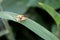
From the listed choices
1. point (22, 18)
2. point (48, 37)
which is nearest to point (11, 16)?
point (22, 18)

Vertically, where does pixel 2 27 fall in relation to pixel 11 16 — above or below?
above

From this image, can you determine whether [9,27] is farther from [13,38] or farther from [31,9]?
[31,9]

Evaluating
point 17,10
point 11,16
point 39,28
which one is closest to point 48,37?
point 39,28

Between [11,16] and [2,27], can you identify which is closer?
[11,16]

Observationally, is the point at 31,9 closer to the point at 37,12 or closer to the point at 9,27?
the point at 37,12

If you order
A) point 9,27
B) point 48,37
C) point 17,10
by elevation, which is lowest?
point 48,37

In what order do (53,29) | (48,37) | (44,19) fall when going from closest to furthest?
(48,37) → (53,29) → (44,19)

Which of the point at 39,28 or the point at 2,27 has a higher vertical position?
the point at 2,27

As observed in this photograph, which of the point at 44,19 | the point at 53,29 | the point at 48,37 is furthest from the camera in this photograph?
the point at 44,19

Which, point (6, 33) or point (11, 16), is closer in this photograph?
point (11, 16)
